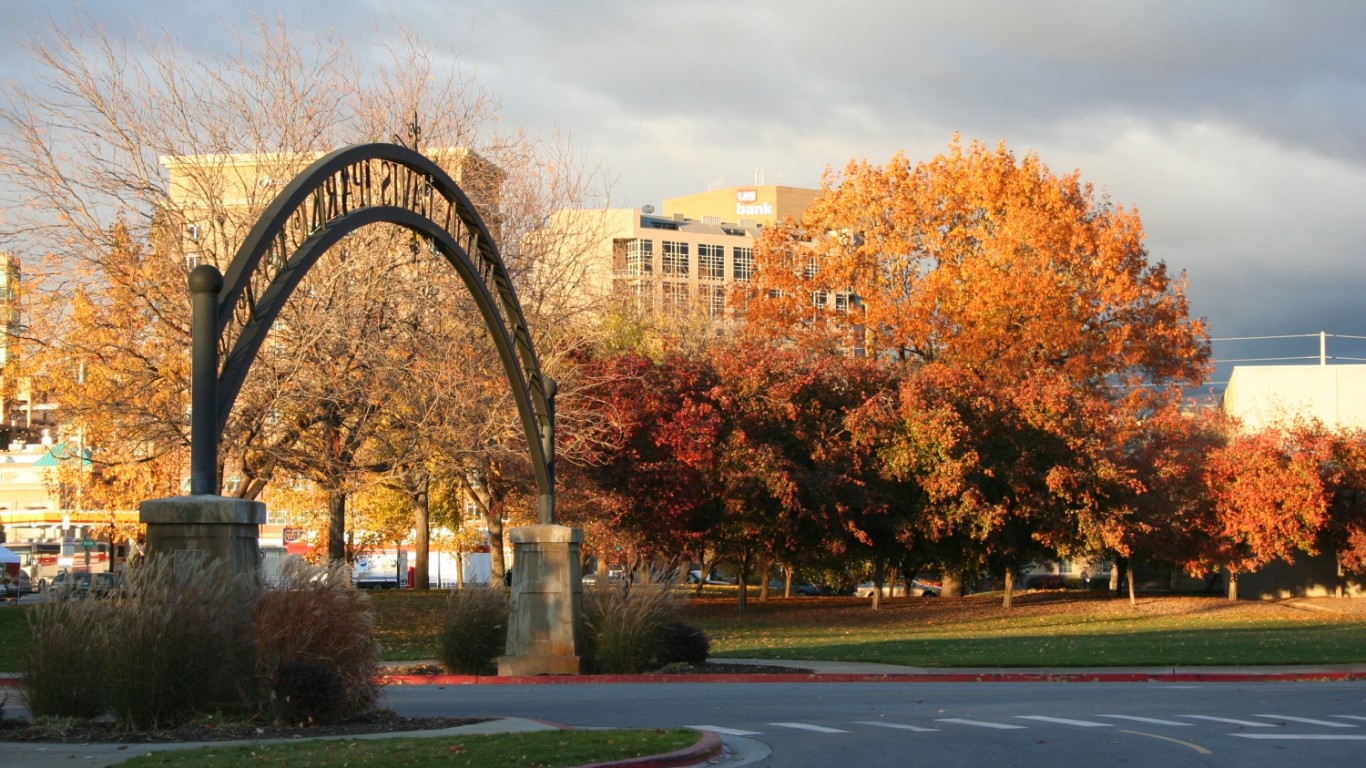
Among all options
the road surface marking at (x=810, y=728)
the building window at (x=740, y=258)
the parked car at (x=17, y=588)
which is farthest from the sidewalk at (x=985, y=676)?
the building window at (x=740, y=258)

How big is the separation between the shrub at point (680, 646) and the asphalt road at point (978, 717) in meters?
1.92

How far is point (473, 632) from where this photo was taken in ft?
73.8

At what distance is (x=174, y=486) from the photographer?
3766cm

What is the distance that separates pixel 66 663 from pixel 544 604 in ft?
29.5

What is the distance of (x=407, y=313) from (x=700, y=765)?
68.9 feet

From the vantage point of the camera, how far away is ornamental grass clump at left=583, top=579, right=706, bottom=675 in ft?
71.2

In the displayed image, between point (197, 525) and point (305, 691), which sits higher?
point (197, 525)

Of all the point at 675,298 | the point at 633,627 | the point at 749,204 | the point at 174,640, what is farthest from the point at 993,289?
the point at 749,204

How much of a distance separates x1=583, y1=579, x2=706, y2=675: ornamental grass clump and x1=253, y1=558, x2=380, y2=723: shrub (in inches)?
283

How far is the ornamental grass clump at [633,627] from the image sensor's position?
2170 centimetres

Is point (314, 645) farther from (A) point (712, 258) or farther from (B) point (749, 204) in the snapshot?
(B) point (749, 204)

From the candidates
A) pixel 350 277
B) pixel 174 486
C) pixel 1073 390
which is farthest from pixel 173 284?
pixel 1073 390

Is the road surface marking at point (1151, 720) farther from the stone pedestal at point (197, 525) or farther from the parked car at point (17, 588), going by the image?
the parked car at point (17, 588)

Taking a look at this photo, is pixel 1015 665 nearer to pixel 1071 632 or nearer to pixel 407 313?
pixel 1071 632
